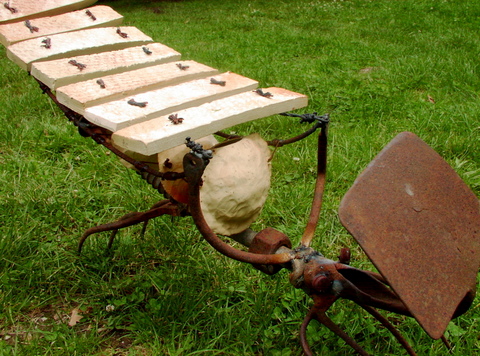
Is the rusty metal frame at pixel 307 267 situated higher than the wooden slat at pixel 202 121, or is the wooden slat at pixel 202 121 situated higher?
the wooden slat at pixel 202 121

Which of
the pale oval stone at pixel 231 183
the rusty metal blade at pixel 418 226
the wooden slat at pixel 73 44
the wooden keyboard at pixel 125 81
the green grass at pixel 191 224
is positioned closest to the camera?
the rusty metal blade at pixel 418 226

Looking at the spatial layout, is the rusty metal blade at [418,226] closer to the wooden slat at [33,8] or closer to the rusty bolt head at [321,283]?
the rusty bolt head at [321,283]

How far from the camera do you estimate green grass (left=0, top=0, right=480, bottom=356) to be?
2004 mm

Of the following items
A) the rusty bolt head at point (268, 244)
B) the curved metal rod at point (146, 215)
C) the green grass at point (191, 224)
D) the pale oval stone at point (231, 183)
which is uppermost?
the pale oval stone at point (231, 183)

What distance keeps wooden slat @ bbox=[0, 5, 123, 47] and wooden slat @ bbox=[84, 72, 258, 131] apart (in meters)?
0.75

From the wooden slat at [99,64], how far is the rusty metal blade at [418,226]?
3.35ft

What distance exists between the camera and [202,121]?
142cm

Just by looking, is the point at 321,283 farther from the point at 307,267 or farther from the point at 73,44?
the point at 73,44

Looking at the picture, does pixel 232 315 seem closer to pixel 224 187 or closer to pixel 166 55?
pixel 224 187

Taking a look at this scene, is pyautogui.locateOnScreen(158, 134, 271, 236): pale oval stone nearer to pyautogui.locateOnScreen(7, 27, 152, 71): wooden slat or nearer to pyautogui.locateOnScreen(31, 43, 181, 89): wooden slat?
pyautogui.locateOnScreen(31, 43, 181, 89): wooden slat

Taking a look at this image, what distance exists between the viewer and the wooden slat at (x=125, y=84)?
1573mm

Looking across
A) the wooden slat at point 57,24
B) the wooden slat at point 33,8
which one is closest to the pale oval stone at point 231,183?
the wooden slat at point 57,24

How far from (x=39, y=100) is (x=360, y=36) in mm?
3837

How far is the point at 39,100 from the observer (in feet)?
13.4
